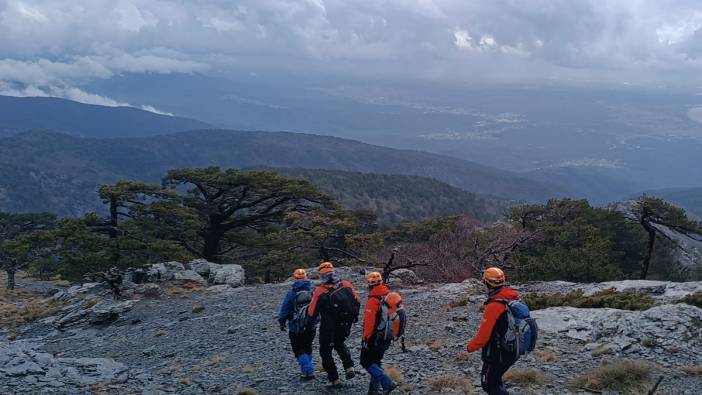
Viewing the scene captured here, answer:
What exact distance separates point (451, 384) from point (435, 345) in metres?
2.52

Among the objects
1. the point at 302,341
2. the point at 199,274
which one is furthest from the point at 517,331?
the point at 199,274

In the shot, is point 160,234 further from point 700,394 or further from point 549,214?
point 700,394

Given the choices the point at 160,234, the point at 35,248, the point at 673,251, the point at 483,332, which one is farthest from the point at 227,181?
the point at 673,251

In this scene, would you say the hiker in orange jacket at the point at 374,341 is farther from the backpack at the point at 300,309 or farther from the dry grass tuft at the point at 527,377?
the dry grass tuft at the point at 527,377

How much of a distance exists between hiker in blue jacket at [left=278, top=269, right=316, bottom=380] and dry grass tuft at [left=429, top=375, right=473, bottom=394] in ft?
7.36

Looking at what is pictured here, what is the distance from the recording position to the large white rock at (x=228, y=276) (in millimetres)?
23250

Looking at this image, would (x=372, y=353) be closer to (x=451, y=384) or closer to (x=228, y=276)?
(x=451, y=384)

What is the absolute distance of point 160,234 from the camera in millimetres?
27375

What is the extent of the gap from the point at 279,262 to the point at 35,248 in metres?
13.0

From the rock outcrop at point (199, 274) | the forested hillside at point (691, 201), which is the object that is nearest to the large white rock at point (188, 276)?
the rock outcrop at point (199, 274)

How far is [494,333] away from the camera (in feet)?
23.5

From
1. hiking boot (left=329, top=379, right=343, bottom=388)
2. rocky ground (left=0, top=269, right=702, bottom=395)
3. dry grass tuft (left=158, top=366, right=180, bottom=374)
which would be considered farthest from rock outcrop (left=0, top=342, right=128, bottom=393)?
hiking boot (left=329, top=379, right=343, bottom=388)

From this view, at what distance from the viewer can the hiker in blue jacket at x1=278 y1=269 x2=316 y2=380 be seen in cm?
980

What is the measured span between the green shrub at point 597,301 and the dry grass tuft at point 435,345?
3.68 m
